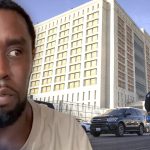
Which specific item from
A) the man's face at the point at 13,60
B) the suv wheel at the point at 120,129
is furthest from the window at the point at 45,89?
the man's face at the point at 13,60

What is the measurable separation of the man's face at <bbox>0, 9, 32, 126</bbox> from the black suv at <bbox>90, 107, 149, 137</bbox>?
12013mm

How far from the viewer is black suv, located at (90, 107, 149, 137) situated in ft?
42.8

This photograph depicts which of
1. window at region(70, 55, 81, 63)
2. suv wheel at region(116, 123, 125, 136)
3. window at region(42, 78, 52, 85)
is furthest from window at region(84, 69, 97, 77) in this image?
suv wheel at region(116, 123, 125, 136)

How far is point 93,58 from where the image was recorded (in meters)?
70.6

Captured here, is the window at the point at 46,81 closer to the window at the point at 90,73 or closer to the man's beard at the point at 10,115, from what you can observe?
the window at the point at 90,73

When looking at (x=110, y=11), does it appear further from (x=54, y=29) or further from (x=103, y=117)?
(x=103, y=117)

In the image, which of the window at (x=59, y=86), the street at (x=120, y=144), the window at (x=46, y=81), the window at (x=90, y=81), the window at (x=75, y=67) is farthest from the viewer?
the window at (x=46, y=81)

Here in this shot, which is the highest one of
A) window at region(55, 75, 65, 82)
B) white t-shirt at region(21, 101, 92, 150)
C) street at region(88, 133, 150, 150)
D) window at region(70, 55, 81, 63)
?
window at region(70, 55, 81, 63)

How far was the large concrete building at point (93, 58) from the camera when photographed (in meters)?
68.9

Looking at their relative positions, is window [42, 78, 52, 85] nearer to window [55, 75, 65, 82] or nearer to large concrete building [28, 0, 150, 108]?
large concrete building [28, 0, 150, 108]

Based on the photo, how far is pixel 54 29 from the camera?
85.3 m

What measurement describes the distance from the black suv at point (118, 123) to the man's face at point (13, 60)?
12.0 metres

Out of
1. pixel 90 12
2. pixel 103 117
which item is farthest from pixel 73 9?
→ pixel 103 117

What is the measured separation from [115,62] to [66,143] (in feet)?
228
